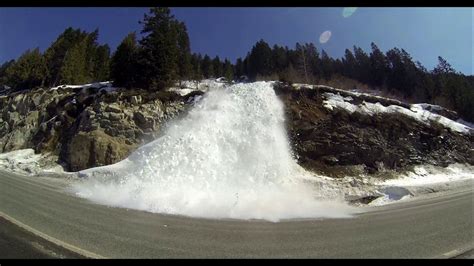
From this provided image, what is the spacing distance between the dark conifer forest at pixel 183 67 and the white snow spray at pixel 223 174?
10.5 metres

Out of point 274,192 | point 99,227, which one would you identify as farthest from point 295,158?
point 99,227

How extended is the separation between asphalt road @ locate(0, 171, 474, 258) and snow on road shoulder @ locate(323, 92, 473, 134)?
665 inches

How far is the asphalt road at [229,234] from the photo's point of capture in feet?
21.0

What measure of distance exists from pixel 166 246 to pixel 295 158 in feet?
57.8

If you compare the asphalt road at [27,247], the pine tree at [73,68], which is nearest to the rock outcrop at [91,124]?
the pine tree at [73,68]

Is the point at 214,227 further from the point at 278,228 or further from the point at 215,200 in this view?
the point at 215,200

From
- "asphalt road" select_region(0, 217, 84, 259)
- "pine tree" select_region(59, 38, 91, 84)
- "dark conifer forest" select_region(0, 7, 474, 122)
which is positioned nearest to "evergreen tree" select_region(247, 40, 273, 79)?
"dark conifer forest" select_region(0, 7, 474, 122)

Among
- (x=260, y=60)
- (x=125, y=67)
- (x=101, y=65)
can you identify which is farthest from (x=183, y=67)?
(x=260, y=60)

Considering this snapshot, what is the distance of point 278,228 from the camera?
30.5ft

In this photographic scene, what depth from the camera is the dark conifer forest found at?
3284 cm

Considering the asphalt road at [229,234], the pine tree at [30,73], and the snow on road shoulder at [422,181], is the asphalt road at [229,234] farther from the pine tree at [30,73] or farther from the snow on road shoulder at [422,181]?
the pine tree at [30,73]

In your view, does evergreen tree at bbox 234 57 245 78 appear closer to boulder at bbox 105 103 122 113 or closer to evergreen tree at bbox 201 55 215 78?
evergreen tree at bbox 201 55 215 78

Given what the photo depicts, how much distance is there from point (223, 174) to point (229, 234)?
964 cm

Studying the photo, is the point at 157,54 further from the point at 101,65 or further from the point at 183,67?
the point at 101,65
